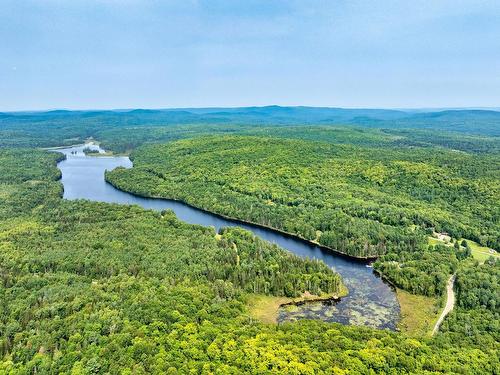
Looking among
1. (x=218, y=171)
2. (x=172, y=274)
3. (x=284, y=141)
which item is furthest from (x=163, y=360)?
(x=284, y=141)

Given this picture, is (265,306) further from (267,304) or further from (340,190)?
(340,190)

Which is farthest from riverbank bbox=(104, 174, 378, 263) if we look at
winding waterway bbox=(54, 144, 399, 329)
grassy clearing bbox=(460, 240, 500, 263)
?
grassy clearing bbox=(460, 240, 500, 263)

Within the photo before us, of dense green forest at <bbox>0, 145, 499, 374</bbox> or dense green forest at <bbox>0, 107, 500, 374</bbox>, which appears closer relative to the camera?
dense green forest at <bbox>0, 145, 499, 374</bbox>

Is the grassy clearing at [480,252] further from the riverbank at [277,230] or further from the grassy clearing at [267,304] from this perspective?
the grassy clearing at [267,304]

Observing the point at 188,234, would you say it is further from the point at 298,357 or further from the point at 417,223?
the point at 417,223

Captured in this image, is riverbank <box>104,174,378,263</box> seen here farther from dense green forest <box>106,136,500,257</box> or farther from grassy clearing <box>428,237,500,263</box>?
Answer: grassy clearing <box>428,237,500,263</box>

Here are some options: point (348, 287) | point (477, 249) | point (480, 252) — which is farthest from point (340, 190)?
point (348, 287)
